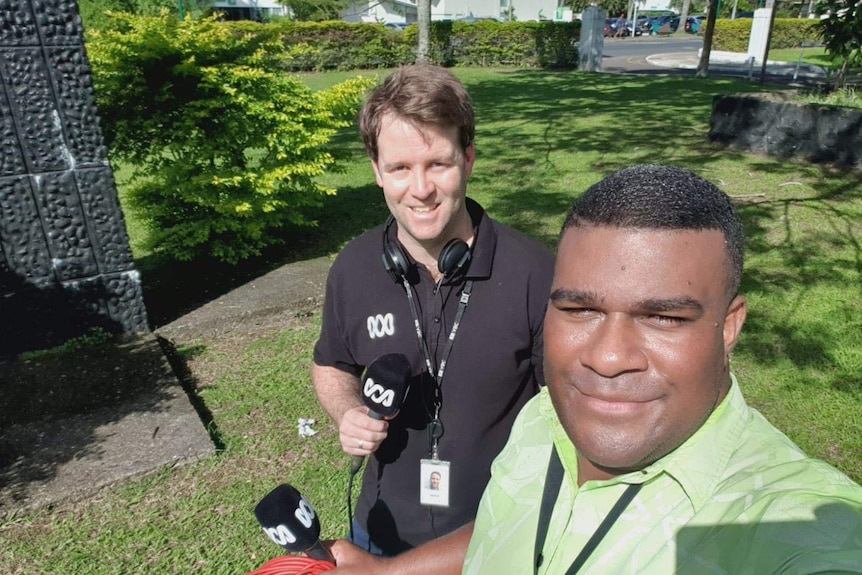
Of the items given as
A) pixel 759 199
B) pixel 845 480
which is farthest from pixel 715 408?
pixel 759 199

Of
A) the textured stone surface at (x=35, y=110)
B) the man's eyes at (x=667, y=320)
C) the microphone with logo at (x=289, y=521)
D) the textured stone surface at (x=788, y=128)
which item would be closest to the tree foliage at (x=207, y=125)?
the textured stone surface at (x=35, y=110)

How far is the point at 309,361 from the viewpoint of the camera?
495cm

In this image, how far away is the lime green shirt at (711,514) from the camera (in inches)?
37.8

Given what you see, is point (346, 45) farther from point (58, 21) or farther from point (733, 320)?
point (733, 320)

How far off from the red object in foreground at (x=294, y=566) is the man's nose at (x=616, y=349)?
3.65ft

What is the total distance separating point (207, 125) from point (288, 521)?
501cm

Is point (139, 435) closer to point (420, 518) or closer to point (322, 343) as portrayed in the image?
point (322, 343)

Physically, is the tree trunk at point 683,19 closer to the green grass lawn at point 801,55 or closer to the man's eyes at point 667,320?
the green grass lawn at point 801,55

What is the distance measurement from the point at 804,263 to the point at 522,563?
5.99 metres

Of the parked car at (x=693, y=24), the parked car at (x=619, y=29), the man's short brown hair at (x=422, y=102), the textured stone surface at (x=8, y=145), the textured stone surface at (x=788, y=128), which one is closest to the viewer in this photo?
the man's short brown hair at (x=422, y=102)

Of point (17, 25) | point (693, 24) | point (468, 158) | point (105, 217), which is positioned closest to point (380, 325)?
point (468, 158)

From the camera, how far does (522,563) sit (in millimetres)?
1318

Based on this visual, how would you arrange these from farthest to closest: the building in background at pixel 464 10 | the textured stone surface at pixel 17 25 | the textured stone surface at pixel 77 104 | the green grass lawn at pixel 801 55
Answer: the building in background at pixel 464 10
the green grass lawn at pixel 801 55
the textured stone surface at pixel 77 104
the textured stone surface at pixel 17 25

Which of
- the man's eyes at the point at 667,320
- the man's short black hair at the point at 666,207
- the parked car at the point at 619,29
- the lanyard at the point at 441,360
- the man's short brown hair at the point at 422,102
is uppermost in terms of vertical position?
the parked car at the point at 619,29
